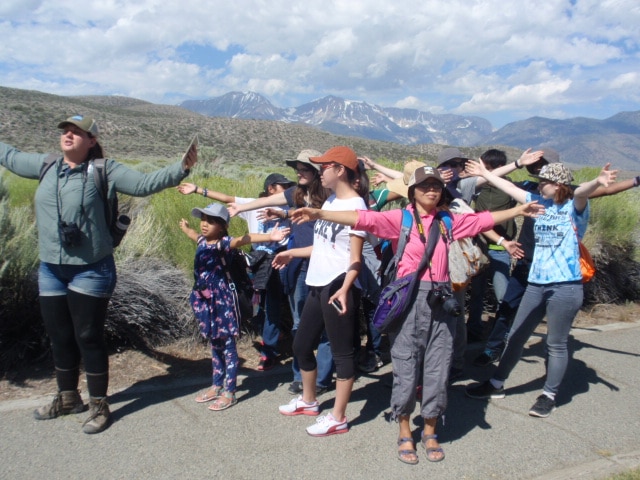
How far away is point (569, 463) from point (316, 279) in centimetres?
198

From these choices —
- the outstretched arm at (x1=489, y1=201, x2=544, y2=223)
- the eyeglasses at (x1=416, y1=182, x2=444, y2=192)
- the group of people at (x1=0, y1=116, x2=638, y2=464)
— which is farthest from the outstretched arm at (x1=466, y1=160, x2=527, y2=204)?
the eyeglasses at (x1=416, y1=182, x2=444, y2=192)

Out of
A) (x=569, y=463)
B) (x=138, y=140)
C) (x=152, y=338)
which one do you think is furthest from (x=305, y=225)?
(x=138, y=140)

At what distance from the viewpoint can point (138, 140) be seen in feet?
147

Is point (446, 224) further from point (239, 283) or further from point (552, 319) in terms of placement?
point (239, 283)

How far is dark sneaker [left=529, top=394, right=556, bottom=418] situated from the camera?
164 inches

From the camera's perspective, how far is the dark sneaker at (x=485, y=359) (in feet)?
17.4

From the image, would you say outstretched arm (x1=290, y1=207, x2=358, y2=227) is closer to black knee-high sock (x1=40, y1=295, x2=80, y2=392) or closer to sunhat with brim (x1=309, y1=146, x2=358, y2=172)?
sunhat with brim (x1=309, y1=146, x2=358, y2=172)

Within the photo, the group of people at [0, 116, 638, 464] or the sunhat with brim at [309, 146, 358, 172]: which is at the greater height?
the sunhat with brim at [309, 146, 358, 172]

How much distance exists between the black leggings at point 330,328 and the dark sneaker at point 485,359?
2.00m

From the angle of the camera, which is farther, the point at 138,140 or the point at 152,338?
the point at 138,140

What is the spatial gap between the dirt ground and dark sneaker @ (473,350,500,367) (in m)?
1.82

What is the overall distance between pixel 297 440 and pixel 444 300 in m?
1.33

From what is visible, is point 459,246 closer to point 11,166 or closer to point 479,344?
point 479,344

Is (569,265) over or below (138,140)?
below
